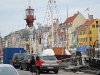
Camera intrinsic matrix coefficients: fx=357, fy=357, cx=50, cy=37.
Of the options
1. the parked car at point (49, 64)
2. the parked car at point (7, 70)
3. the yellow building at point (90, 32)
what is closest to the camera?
the parked car at point (7, 70)

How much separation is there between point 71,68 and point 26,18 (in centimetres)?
6401

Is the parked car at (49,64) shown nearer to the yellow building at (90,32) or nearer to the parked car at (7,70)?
the parked car at (7,70)

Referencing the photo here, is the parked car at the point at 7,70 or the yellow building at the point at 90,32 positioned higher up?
the yellow building at the point at 90,32

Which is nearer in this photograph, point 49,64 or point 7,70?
point 7,70

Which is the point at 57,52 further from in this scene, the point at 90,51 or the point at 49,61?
the point at 49,61

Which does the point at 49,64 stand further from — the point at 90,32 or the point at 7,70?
the point at 90,32

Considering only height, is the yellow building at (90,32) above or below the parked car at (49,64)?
above

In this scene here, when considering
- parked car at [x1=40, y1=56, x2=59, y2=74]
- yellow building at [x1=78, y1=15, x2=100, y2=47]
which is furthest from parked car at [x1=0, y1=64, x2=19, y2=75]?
yellow building at [x1=78, y1=15, x2=100, y2=47]

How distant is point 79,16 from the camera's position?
140m

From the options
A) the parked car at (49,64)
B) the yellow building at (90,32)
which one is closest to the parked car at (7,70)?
the parked car at (49,64)

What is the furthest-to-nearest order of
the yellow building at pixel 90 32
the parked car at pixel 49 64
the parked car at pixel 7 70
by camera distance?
the yellow building at pixel 90 32 → the parked car at pixel 49 64 → the parked car at pixel 7 70

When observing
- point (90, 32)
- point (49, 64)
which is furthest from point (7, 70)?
point (90, 32)

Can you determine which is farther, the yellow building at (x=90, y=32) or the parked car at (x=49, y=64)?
the yellow building at (x=90, y=32)

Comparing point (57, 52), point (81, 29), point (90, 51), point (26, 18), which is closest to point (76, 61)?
point (90, 51)
